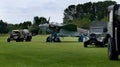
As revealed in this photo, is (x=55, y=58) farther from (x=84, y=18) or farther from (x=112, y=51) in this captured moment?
(x=84, y=18)

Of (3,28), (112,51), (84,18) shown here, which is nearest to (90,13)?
(84,18)

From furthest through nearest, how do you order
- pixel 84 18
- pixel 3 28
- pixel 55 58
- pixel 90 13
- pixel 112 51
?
pixel 90 13 < pixel 84 18 < pixel 3 28 < pixel 55 58 < pixel 112 51

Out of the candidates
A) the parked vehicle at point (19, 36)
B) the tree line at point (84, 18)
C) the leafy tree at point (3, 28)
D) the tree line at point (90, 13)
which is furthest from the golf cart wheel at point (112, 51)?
the leafy tree at point (3, 28)

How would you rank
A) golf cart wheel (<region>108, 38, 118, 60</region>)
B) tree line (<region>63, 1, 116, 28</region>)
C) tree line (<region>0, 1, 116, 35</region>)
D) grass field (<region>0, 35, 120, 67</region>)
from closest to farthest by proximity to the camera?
grass field (<region>0, 35, 120, 67</region>), golf cart wheel (<region>108, 38, 118, 60</region>), tree line (<region>0, 1, 116, 35</region>), tree line (<region>63, 1, 116, 28</region>)

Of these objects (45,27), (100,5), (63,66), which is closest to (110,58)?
(63,66)

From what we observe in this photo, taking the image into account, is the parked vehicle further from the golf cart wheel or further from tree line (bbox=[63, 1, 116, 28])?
Result: tree line (bbox=[63, 1, 116, 28])

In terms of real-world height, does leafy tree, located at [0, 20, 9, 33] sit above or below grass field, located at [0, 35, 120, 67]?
above

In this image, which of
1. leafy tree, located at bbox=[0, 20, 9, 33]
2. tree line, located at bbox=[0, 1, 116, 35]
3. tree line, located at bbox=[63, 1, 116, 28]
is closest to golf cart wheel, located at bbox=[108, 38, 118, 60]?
tree line, located at bbox=[0, 1, 116, 35]

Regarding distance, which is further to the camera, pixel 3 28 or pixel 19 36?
pixel 3 28

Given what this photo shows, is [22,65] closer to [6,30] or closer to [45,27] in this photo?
[45,27]

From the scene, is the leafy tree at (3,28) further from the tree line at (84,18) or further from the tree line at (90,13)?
the tree line at (90,13)

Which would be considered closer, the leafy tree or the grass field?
the grass field

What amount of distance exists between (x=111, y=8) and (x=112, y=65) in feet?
11.7

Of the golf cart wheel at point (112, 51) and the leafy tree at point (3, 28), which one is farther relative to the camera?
the leafy tree at point (3, 28)
